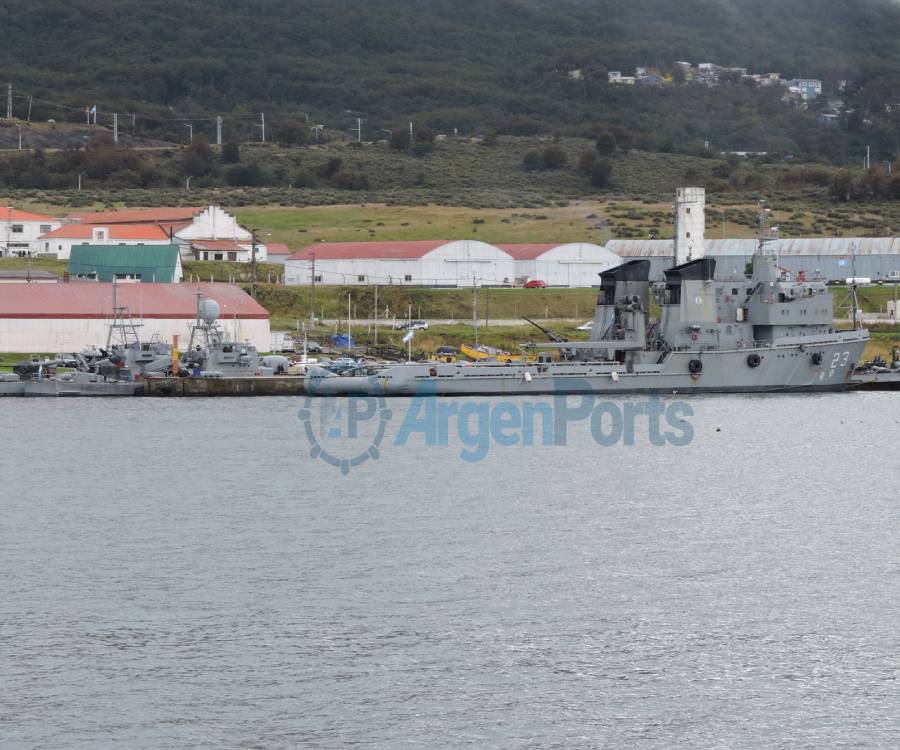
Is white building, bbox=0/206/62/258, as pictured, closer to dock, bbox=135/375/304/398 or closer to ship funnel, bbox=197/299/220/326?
ship funnel, bbox=197/299/220/326

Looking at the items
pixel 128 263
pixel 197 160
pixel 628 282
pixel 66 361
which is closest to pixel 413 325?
pixel 628 282

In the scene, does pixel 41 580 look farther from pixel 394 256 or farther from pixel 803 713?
pixel 394 256

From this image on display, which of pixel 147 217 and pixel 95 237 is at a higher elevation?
pixel 147 217

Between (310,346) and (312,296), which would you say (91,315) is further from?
(312,296)

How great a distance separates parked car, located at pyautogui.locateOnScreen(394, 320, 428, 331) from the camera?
75.2m

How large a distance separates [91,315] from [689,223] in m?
26.4

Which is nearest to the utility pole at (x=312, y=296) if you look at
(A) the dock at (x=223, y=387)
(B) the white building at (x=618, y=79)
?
(A) the dock at (x=223, y=387)

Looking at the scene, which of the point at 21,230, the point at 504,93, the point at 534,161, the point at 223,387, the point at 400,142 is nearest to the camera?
the point at 223,387

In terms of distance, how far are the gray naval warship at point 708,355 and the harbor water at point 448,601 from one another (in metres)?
18.1

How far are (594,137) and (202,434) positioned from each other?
118 metres

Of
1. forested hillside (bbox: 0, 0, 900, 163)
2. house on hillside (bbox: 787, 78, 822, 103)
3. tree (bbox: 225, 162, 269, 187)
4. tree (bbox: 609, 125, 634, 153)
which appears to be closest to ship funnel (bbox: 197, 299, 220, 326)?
tree (bbox: 225, 162, 269, 187)

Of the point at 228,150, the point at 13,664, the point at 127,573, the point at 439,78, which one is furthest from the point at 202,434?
the point at 439,78

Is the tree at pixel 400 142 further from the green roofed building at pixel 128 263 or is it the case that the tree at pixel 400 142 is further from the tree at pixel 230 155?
the green roofed building at pixel 128 263

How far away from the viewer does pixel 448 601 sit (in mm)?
23812
